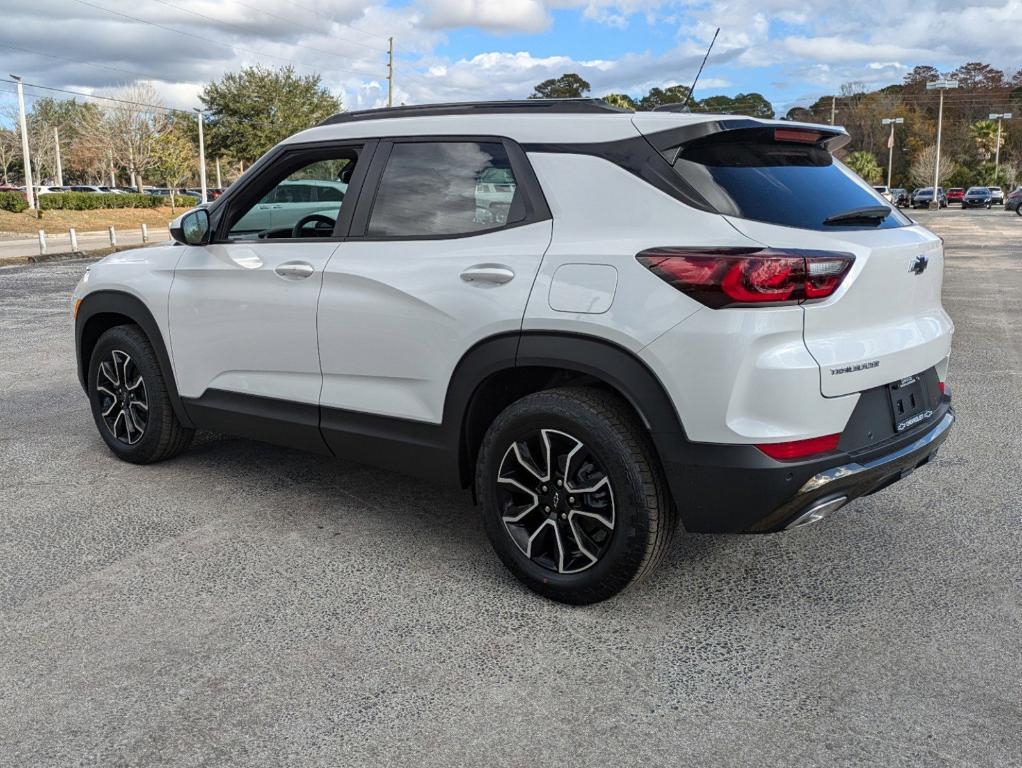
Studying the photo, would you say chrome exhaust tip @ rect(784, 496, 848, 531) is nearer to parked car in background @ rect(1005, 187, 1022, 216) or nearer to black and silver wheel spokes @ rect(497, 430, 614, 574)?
black and silver wheel spokes @ rect(497, 430, 614, 574)

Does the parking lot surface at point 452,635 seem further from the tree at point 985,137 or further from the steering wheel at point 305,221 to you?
the tree at point 985,137

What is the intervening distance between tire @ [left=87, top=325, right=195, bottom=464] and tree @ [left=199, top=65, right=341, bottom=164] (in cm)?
5185

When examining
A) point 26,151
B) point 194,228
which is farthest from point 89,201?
point 194,228

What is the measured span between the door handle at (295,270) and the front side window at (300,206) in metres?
0.20

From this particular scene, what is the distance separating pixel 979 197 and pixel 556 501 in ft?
231

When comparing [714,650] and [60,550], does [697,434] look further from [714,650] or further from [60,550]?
[60,550]

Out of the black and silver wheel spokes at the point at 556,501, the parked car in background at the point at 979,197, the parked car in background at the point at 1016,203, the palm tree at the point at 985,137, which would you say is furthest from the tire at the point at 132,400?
the palm tree at the point at 985,137

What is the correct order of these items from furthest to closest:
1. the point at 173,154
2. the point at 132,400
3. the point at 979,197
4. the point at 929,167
→ the point at 929,167, the point at 173,154, the point at 979,197, the point at 132,400

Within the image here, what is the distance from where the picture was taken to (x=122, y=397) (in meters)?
5.18

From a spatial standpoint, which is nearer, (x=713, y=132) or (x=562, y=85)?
(x=713, y=132)

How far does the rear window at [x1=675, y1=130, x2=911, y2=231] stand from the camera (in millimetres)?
3127

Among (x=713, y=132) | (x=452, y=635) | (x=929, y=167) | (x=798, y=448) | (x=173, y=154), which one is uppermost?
(x=173, y=154)

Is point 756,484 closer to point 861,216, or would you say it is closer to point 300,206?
point 861,216

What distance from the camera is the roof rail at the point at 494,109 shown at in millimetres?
3510
